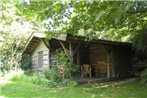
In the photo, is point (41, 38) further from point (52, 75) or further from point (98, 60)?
point (98, 60)

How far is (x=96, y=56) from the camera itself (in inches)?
786

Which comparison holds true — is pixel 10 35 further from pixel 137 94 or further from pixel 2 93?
pixel 137 94

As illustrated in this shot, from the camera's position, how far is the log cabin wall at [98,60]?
19191 mm

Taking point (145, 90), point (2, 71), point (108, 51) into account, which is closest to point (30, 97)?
point (145, 90)

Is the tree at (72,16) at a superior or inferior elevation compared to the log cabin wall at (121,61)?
superior

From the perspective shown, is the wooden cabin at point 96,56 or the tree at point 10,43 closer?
the wooden cabin at point 96,56

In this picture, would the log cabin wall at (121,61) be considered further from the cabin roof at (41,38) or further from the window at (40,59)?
the window at (40,59)

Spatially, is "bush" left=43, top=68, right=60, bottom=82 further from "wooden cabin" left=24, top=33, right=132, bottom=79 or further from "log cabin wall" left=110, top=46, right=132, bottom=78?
"log cabin wall" left=110, top=46, right=132, bottom=78

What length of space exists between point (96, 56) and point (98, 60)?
42 cm

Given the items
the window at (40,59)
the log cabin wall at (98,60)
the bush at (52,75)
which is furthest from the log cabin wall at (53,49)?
the log cabin wall at (98,60)

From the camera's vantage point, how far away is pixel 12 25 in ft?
75.9

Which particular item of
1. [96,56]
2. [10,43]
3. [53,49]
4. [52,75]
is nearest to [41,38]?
[53,49]

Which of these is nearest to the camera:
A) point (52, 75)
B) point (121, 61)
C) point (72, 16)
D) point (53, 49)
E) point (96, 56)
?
point (72, 16)

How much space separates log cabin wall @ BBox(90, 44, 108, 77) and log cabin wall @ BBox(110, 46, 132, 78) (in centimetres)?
71
